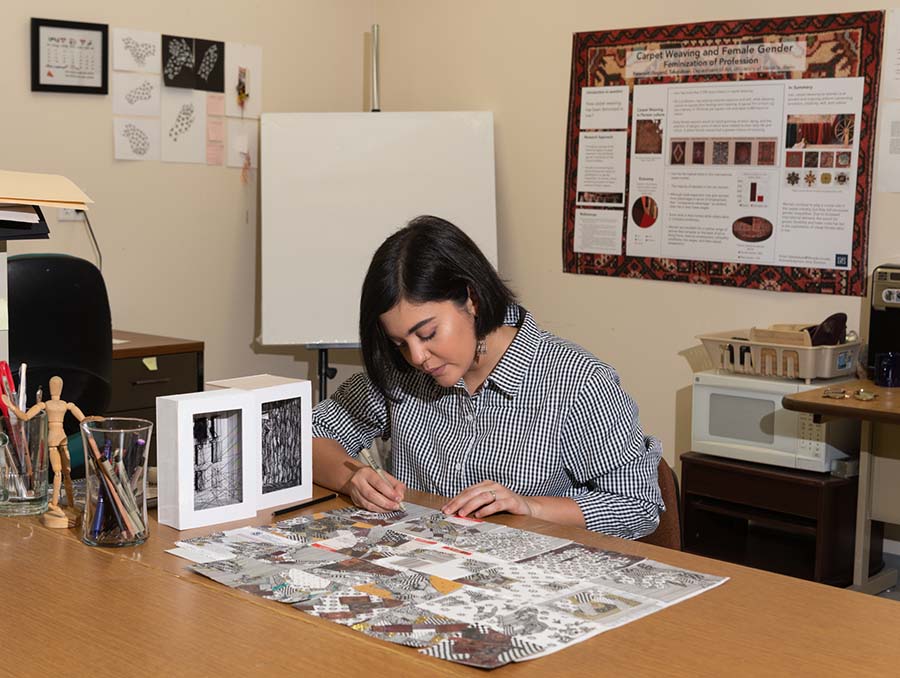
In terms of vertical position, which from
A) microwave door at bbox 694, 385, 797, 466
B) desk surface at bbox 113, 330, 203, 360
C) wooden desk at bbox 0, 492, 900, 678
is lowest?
microwave door at bbox 694, 385, 797, 466

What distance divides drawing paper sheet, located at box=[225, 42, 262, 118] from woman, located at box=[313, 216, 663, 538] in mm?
2518

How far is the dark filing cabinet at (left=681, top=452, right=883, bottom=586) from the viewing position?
3.35 meters

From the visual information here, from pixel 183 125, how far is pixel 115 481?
285 cm

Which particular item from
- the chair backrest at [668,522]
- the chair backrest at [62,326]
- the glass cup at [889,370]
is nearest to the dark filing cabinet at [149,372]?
the chair backrest at [62,326]

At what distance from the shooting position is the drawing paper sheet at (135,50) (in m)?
3.96

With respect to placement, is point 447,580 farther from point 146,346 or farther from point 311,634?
point 146,346

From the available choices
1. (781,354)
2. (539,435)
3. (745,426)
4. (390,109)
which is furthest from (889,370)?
(390,109)

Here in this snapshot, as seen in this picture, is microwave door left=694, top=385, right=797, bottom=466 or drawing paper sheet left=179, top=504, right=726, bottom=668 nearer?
drawing paper sheet left=179, top=504, right=726, bottom=668

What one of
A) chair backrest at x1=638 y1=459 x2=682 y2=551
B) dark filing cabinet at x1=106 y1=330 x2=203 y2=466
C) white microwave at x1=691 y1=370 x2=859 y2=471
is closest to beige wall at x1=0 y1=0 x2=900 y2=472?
white microwave at x1=691 y1=370 x2=859 y2=471

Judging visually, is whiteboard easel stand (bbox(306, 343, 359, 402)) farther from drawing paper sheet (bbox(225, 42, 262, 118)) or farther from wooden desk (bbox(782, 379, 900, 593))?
wooden desk (bbox(782, 379, 900, 593))

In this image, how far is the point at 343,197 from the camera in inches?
168

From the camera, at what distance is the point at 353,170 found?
169 inches

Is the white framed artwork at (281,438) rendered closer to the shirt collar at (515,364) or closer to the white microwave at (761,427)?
the shirt collar at (515,364)

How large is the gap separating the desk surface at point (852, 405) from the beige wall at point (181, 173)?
7.27 feet
